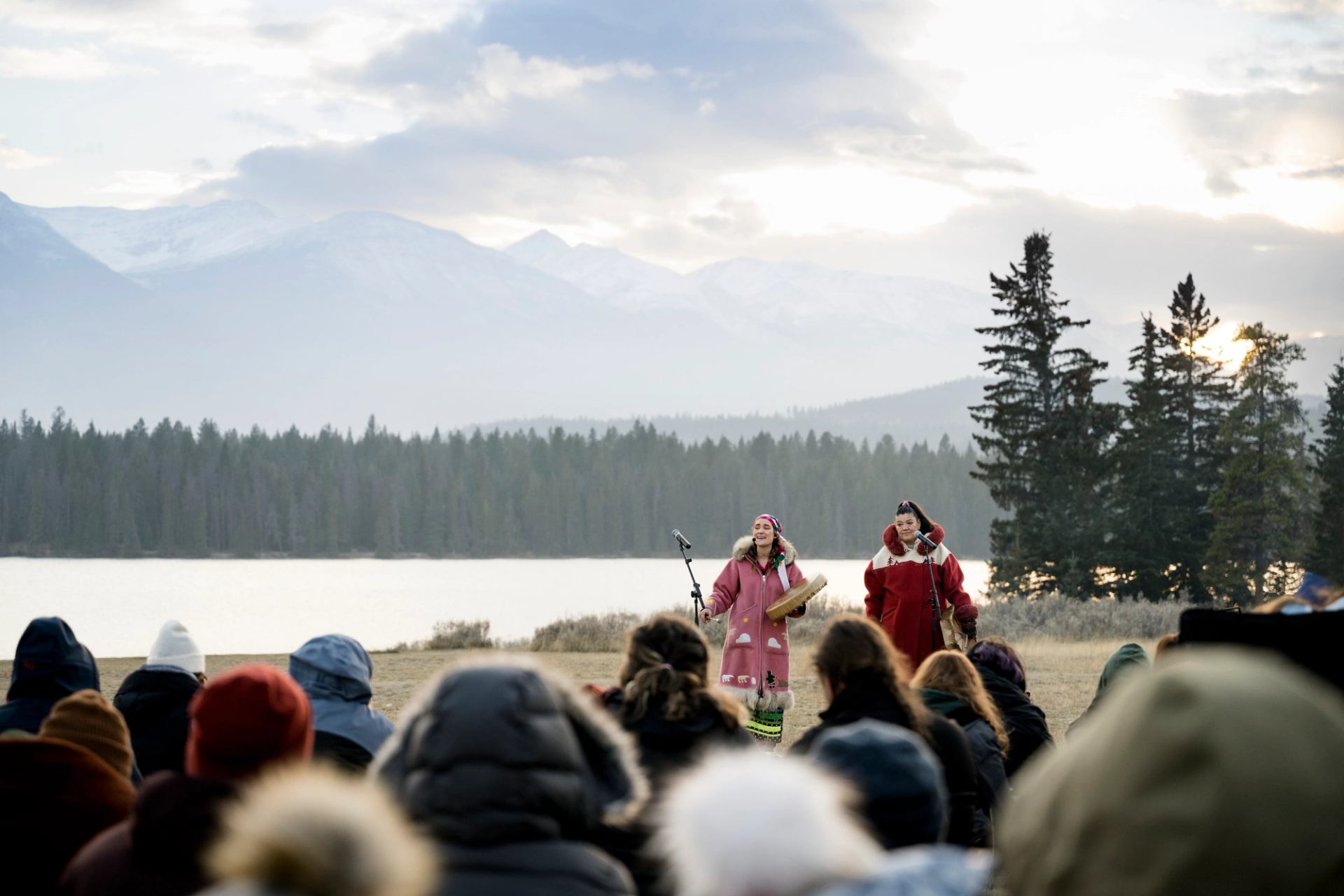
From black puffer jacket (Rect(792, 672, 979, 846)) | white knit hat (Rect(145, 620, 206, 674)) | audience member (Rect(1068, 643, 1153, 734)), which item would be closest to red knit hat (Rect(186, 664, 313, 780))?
black puffer jacket (Rect(792, 672, 979, 846))

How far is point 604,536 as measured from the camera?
404ft

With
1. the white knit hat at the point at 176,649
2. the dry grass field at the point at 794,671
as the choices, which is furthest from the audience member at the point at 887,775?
the dry grass field at the point at 794,671

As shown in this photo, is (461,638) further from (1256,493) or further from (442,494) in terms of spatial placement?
(442,494)

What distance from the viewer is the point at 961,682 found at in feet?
17.7

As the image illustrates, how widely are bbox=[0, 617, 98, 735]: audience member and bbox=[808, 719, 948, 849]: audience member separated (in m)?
3.68

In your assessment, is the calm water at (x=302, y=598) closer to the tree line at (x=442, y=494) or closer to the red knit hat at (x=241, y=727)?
the red knit hat at (x=241, y=727)

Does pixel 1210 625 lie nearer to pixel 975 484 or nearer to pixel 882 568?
pixel 882 568

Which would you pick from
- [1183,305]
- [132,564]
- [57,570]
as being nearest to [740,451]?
[132,564]

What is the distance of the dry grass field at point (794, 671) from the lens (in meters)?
13.6

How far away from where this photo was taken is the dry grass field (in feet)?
44.6

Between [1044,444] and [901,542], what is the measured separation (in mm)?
27701

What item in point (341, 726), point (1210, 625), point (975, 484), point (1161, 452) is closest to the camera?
point (1210, 625)

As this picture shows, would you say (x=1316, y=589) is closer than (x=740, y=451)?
Yes

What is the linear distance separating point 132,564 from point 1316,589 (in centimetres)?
8887
